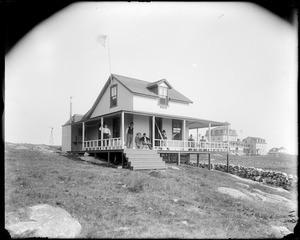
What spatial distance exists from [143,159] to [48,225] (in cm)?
913

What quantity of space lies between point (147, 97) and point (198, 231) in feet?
45.2

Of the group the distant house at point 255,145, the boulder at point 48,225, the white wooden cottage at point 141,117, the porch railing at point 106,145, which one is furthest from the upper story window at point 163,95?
the distant house at point 255,145

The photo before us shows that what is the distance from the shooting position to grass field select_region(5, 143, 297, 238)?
19.0 ft

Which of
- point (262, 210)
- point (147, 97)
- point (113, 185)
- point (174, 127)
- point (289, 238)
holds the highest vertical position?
point (147, 97)

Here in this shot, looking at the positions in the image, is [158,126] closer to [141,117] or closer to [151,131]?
[151,131]

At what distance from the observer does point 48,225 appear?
552cm

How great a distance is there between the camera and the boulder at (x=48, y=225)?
5.19m

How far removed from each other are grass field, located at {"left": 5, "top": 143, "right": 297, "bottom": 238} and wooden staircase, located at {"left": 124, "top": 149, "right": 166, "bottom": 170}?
264cm

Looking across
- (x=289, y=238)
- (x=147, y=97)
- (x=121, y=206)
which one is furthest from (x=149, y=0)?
(x=147, y=97)

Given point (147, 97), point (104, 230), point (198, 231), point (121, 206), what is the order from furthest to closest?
point (147, 97), point (121, 206), point (198, 231), point (104, 230)

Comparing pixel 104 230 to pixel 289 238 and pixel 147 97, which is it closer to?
pixel 289 238

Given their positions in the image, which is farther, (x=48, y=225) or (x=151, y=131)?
(x=151, y=131)

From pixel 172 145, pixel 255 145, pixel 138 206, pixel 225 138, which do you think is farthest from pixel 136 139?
pixel 255 145

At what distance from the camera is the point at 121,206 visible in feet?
23.8
